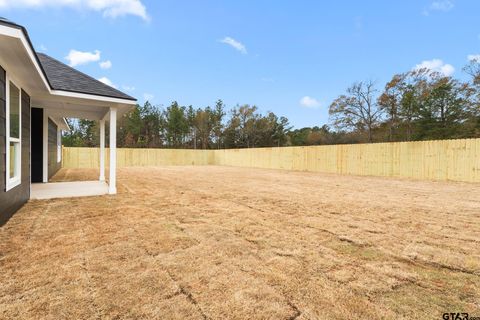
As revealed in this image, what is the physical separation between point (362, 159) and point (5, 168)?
40.8 feet

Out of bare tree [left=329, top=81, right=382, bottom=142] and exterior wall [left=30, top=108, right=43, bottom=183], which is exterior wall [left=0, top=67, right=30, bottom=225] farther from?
bare tree [left=329, top=81, right=382, bottom=142]

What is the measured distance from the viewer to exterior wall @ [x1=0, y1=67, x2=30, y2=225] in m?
3.10

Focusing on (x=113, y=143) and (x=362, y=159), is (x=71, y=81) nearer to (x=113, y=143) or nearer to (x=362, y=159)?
(x=113, y=143)

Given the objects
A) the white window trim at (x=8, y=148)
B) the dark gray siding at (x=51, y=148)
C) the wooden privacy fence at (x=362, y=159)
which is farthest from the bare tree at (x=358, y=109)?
the white window trim at (x=8, y=148)

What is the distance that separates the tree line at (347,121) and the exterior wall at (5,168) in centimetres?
609

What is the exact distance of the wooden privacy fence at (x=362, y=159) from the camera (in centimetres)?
883

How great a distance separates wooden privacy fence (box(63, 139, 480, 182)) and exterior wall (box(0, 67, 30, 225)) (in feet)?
39.7

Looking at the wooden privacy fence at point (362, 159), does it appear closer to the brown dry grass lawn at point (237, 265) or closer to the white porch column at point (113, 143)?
the brown dry grass lawn at point (237, 265)

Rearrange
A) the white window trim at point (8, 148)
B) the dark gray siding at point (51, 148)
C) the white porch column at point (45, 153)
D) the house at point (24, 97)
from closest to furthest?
1. the house at point (24, 97)
2. the white window trim at point (8, 148)
3. the white porch column at point (45, 153)
4. the dark gray siding at point (51, 148)

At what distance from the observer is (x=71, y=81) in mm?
5102

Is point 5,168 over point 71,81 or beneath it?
beneath

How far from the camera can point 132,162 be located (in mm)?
19969

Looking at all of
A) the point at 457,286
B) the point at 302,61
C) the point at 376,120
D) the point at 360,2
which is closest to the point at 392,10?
the point at 360,2

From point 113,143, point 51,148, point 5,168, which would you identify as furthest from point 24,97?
point 51,148
